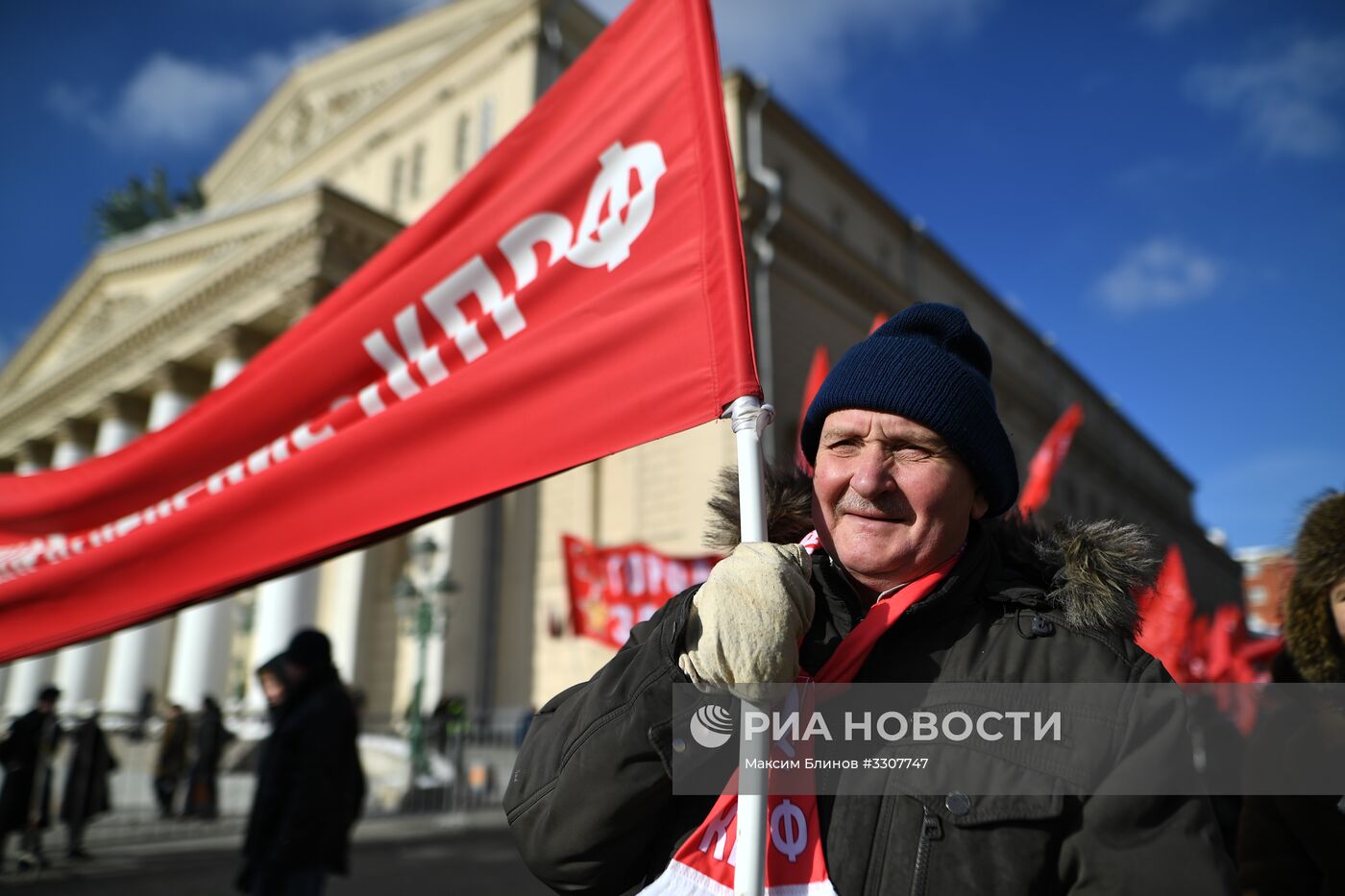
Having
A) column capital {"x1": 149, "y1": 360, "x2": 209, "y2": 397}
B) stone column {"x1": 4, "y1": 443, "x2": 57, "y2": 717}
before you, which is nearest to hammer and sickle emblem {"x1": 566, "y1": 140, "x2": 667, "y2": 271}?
column capital {"x1": 149, "y1": 360, "x2": 209, "y2": 397}

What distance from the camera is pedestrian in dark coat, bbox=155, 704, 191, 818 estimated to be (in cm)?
1320

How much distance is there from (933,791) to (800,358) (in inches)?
831

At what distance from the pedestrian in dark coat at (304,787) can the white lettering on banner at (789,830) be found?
384cm

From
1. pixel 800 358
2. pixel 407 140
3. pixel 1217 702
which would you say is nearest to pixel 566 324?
pixel 1217 702

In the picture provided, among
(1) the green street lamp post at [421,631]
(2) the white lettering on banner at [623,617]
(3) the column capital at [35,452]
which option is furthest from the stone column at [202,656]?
(2) the white lettering on banner at [623,617]

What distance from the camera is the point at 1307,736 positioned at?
2336 mm

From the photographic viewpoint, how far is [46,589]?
296cm

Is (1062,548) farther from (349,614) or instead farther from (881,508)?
(349,614)

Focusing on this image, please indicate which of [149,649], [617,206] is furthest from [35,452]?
[617,206]

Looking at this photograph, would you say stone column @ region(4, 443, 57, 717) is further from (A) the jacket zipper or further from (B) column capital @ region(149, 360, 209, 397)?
(A) the jacket zipper

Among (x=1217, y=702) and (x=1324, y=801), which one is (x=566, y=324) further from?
(x=1217, y=702)

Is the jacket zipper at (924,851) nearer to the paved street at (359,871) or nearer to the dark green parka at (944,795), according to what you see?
the dark green parka at (944,795)

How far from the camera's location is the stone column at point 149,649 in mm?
21844

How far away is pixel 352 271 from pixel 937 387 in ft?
66.4
